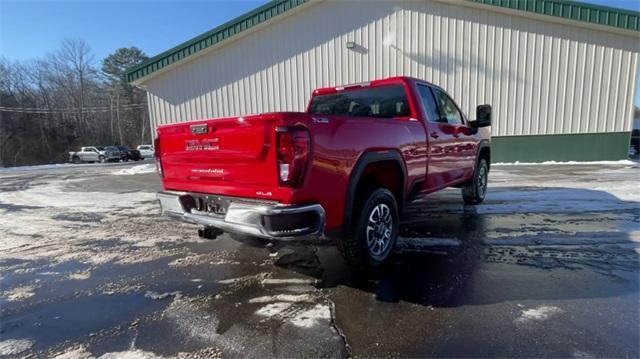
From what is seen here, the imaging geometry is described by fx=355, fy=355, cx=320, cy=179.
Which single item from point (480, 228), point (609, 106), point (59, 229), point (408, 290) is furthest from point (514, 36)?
point (59, 229)

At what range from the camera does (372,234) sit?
365 centimetres

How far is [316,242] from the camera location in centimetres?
466

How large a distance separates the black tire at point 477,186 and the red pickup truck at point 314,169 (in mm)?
1926

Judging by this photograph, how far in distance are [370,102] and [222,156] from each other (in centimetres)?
237

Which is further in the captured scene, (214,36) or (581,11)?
(214,36)

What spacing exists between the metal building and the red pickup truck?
1071 cm

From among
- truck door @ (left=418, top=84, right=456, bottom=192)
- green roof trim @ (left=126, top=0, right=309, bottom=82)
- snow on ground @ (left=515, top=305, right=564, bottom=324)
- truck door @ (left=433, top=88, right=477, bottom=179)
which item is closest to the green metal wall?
truck door @ (left=433, top=88, right=477, bottom=179)

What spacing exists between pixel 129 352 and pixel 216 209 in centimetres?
133

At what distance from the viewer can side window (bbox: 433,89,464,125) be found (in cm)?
516

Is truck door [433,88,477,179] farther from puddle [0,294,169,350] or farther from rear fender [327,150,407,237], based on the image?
puddle [0,294,169,350]

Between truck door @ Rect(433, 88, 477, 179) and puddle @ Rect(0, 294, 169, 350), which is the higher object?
truck door @ Rect(433, 88, 477, 179)

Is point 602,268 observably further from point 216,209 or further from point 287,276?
point 216,209

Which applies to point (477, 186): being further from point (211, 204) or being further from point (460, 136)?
point (211, 204)

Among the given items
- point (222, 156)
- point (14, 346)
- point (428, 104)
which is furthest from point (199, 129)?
point (428, 104)
